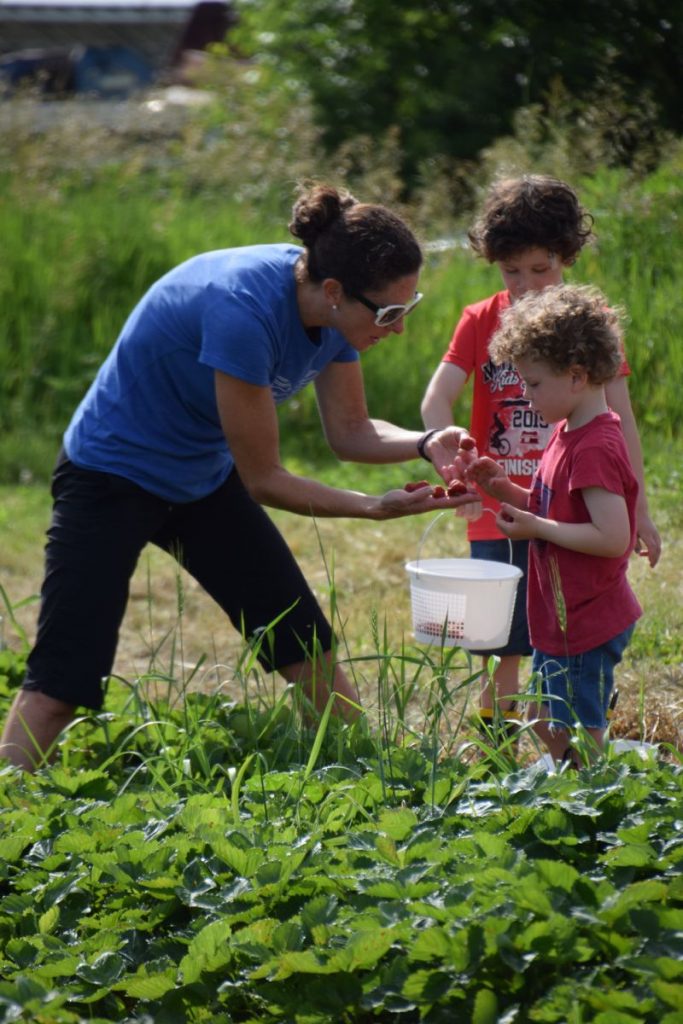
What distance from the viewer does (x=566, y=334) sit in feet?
9.84

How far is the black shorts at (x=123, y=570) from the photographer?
347 centimetres

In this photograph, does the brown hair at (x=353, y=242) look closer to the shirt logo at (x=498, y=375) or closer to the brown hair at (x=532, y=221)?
the brown hair at (x=532, y=221)

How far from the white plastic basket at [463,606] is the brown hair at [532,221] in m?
0.86

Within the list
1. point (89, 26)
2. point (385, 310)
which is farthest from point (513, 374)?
point (89, 26)

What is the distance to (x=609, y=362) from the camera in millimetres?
3047

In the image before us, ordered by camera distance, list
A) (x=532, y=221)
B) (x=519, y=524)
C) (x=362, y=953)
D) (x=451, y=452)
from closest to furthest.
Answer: (x=362, y=953) < (x=519, y=524) < (x=451, y=452) < (x=532, y=221)

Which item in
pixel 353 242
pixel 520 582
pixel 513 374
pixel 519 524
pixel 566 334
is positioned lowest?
pixel 520 582

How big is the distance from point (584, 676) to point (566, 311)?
0.83m

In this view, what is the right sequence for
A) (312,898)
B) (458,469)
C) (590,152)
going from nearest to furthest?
1. (312,898)
2. (458,469)
3. (590,152)

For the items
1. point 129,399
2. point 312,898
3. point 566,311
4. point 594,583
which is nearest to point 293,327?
point 129,399

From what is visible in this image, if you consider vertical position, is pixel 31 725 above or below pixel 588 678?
below

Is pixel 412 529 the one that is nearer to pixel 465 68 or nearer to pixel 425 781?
pixel 425 781

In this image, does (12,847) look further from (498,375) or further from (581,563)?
(498,375)

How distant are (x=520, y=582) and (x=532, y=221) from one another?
37.8 inches
